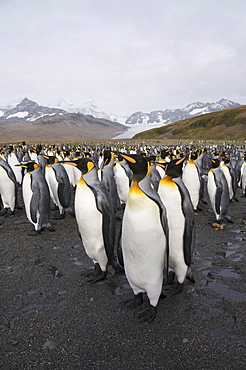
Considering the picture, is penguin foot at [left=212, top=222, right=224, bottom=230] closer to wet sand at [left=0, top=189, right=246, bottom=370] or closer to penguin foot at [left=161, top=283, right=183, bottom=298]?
wet sand at [left=0, top=189, right=246, bottom=370]

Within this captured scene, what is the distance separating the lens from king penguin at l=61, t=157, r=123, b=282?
3.40 m

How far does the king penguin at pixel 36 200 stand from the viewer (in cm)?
528

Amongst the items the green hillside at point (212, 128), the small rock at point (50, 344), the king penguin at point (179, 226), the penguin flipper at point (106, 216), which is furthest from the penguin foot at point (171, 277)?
the green hillside at point (212, 128)

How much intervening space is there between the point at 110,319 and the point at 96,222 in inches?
44.2

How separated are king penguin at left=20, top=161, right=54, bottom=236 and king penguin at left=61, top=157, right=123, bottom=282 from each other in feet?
6.65

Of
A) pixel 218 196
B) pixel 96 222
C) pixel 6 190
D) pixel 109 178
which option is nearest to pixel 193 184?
pixel 218 196

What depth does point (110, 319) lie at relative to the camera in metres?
2.74

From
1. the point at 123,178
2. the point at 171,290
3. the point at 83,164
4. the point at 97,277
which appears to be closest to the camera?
the point at 171,290

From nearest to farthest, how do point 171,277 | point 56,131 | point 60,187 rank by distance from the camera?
point 171,277, point 60,187, point 56,131

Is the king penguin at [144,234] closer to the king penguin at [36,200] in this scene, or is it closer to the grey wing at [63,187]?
the king penguin at [36,200]

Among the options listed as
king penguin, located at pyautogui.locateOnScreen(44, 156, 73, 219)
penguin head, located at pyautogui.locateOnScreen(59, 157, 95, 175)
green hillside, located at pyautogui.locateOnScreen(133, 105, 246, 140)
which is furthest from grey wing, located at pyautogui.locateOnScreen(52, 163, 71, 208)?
green hillside, located at pyautogui.locateOnScreen(133, 105, 246, 140)

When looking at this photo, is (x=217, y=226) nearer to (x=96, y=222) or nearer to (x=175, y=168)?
(x=175, y=168)

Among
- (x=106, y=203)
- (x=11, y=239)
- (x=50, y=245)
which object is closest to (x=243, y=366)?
(x=106, y=203)

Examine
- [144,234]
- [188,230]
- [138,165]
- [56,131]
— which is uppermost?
[56,131]
